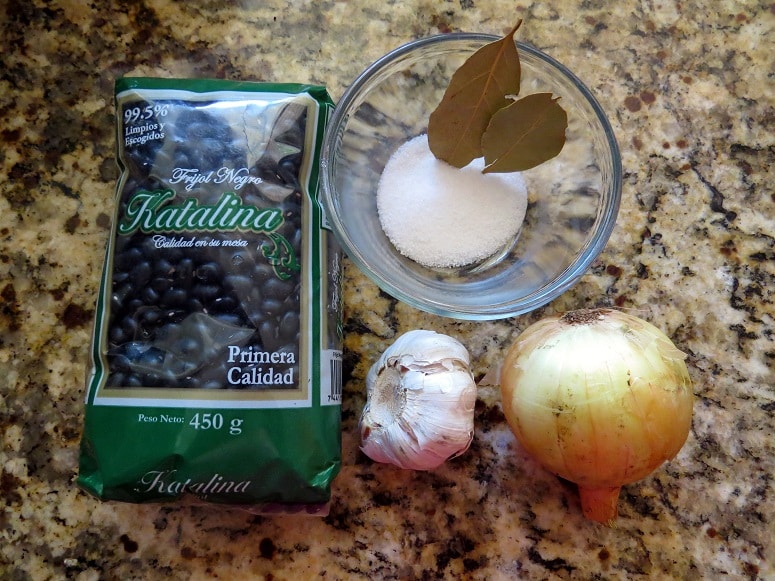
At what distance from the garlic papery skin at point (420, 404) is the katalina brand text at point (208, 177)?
0.29 metres

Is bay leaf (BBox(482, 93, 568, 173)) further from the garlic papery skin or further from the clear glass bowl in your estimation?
the garlic papery skin

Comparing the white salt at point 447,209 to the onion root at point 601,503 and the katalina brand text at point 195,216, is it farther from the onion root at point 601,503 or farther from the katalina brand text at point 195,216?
the onion root at point 601,503

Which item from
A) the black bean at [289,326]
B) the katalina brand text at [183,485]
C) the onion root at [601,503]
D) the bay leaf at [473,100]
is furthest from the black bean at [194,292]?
the onion root at [601,503]

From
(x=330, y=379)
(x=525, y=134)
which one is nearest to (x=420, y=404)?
(x=330, y=379)

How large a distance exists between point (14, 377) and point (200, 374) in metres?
0.32

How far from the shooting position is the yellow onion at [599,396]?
0.72 metres

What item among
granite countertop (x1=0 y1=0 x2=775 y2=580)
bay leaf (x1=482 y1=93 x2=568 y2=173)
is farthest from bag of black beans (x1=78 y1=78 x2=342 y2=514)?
bay leaf (x1=482 y1=93 x2=568 y2=173)

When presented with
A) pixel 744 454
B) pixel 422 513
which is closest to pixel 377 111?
pixel 422 513

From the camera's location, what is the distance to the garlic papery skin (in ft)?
2.51

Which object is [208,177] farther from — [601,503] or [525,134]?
[601,503]

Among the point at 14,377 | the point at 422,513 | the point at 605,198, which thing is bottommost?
the point at 422,513

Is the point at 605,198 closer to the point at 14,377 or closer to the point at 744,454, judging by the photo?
the point at 744,454

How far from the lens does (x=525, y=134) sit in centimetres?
76

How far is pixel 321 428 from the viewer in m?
0.76
